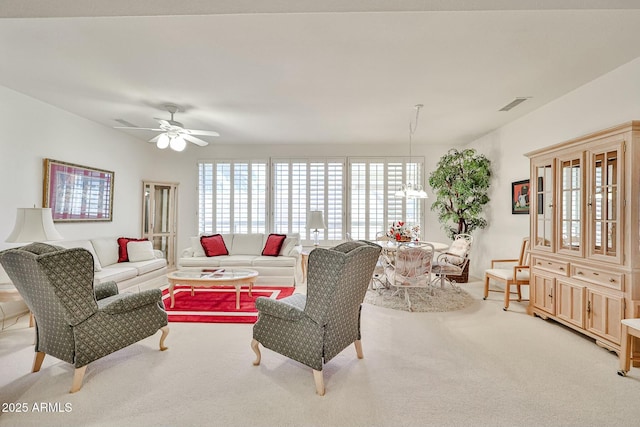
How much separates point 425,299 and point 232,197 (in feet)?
15.6

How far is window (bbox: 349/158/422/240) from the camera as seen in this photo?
6.98 metres

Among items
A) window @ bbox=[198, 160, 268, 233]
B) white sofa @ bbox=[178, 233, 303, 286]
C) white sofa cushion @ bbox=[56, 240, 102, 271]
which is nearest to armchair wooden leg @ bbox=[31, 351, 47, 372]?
white sofa cushion @ bbox=[56, 240, 102, 271]

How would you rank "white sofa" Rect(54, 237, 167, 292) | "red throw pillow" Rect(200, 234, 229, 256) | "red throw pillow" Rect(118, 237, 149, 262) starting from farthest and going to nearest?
"red throw pillow" Rect(200, 234, 229, 256)
"red throw pillow" Rect(118, 237, 149, 262)
"white sofa" Rect(54, 237, 167, 292)

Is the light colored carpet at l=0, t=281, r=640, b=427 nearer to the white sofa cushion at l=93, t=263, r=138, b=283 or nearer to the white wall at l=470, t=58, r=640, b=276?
the white sofa cushion at l=93, t=263, r=138, b=283

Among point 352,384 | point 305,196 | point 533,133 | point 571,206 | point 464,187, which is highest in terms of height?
point 533,133

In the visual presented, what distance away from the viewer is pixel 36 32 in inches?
104

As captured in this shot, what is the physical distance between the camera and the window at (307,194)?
23.2ft

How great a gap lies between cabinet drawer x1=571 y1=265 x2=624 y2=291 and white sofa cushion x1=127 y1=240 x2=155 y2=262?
6.23 m

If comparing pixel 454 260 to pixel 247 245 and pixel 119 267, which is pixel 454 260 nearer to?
pixel 247 245

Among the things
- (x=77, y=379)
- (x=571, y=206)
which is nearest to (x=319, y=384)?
(x=77, y=379)

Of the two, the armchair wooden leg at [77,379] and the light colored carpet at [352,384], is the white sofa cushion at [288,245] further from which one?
the armchair wooden leg at [77,379]

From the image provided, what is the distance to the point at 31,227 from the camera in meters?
3.31

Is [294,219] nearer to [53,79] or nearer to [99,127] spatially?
[99,127]

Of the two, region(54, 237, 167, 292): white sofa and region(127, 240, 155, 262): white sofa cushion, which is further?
region(127, 240, 155, 262): white sofa cushion
